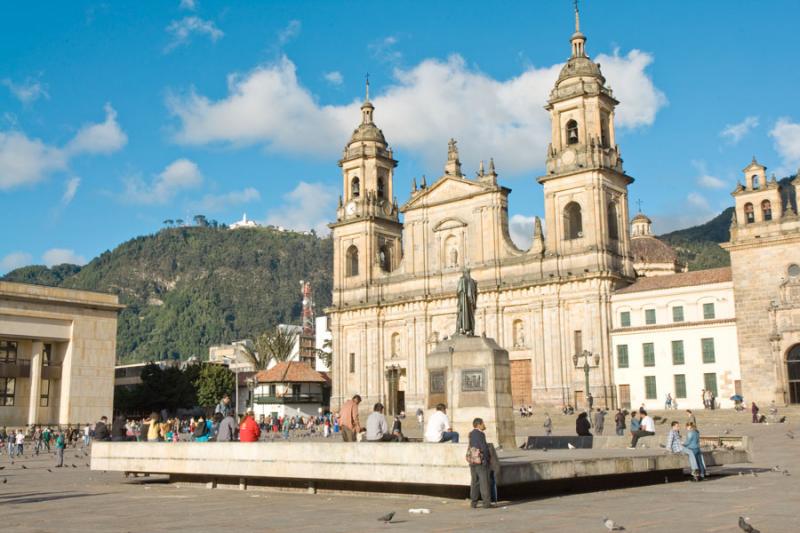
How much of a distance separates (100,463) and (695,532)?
48.2 ft

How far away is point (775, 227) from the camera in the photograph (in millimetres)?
46938

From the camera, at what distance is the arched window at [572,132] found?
188 feet

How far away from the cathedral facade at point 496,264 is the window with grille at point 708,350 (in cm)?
581

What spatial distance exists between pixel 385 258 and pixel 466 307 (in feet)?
155

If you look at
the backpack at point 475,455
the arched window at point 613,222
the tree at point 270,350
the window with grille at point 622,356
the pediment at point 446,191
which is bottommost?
the backpack at point 475,455

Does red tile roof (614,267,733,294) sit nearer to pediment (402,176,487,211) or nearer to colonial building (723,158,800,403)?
colonial building (723,158,800,403)

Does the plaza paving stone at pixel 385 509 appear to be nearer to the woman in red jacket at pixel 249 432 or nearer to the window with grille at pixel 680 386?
the woman in red jacket at pixel 249 432

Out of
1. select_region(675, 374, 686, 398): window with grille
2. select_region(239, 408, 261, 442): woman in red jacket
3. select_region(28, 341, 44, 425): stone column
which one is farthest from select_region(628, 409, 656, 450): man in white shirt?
select_region(28, 341, 44, 425): stone column

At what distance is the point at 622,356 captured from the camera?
53.1 meters

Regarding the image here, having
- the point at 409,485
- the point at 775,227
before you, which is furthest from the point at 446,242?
the point at 409,485

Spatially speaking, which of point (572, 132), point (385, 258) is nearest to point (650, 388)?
point (572, 132)

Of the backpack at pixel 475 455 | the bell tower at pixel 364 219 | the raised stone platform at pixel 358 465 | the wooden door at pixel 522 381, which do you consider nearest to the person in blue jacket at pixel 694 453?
the raised stone platform at pixel 358 465

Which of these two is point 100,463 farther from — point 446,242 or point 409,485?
point 446,242

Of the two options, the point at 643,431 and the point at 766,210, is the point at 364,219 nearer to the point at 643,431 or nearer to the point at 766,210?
the point at 766,210
